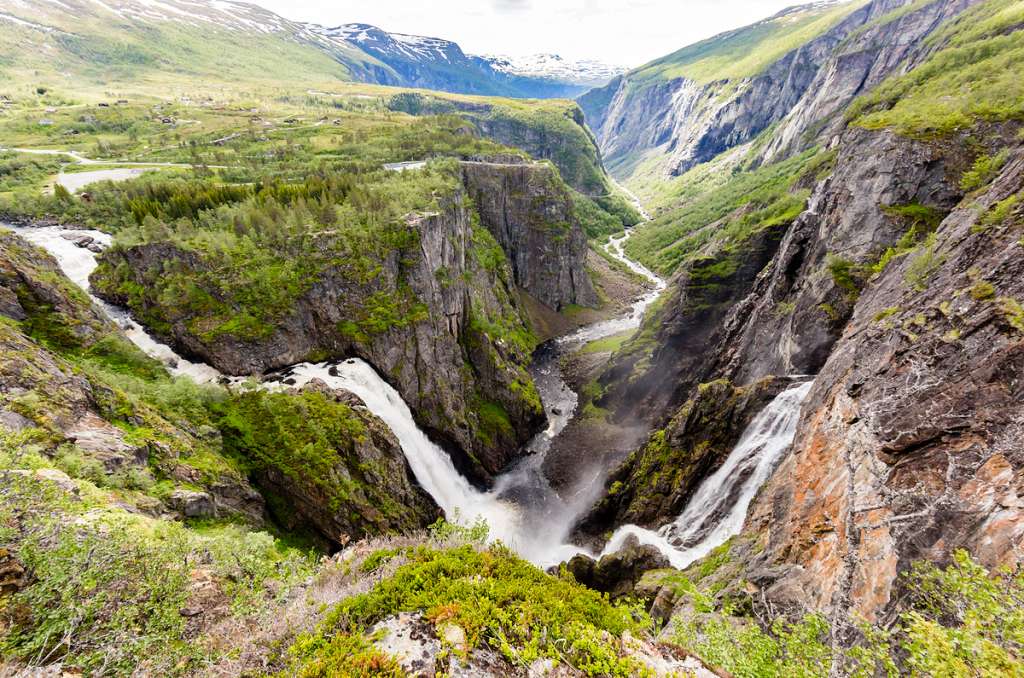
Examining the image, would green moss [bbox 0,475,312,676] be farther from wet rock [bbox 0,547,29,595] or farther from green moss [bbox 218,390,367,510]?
green moss [bbox 218,390,367,510]

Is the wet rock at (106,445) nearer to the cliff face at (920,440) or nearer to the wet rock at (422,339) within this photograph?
the wet rock at (422,339)

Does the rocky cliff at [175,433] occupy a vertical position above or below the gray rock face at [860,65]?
below

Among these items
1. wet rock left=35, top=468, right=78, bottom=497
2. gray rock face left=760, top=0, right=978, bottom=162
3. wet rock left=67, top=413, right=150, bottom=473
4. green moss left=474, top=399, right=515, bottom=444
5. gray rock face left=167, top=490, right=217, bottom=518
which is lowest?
green moss left=474, top=399, right=515, bottom=444

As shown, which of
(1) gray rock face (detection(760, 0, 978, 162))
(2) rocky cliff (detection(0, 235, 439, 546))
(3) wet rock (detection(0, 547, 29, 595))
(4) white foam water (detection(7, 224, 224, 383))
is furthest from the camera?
(1) gray rock face (detection(760, 0, 978, 162))

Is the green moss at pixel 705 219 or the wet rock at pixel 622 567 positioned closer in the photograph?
the wet rock at pixel 622 567

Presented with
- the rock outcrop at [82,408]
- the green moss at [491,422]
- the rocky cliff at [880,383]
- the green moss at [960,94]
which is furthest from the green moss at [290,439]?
the green moss at [960,94]


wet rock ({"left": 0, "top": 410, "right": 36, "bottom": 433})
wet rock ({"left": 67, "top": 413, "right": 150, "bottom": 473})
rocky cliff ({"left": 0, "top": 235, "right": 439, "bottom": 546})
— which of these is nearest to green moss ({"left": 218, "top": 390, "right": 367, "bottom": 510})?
rocky cliff ({"left": 0, "top": 235, "right": 439, "bottom": 546})

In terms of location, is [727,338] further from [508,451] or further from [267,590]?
[267,590]
